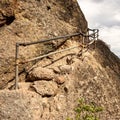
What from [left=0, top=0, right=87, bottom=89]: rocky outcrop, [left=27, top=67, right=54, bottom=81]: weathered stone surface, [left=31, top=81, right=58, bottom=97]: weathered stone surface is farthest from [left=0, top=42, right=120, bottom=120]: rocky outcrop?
[left=0, top=0, right=87, bottom=89]: rocky outcrop

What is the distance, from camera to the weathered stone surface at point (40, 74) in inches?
427

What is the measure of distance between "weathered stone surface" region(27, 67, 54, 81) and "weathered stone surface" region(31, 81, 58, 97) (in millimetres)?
234

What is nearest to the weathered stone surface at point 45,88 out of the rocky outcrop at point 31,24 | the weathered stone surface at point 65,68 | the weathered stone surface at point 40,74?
the weathered stone surface at point 40,74

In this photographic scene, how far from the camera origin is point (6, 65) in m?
11.0

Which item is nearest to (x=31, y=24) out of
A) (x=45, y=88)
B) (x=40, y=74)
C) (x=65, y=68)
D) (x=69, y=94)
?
(x=65, y=68)

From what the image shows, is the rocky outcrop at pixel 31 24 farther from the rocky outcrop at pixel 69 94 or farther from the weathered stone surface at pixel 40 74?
the rocky outcrop at pixel 69 94

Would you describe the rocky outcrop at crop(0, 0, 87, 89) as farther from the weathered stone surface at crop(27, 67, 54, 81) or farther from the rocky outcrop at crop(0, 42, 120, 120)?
the rocky outcrop at crop(0, 42, 120, 120)

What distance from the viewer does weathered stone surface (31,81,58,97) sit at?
10352 mm

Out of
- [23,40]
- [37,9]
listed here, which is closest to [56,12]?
[37,9]

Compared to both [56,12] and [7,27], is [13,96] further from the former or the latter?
[56,12]

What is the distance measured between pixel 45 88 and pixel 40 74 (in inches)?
24.1

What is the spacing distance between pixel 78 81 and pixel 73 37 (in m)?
2.21

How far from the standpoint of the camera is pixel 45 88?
1048 centimetres

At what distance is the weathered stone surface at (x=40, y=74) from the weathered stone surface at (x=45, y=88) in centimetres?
23
